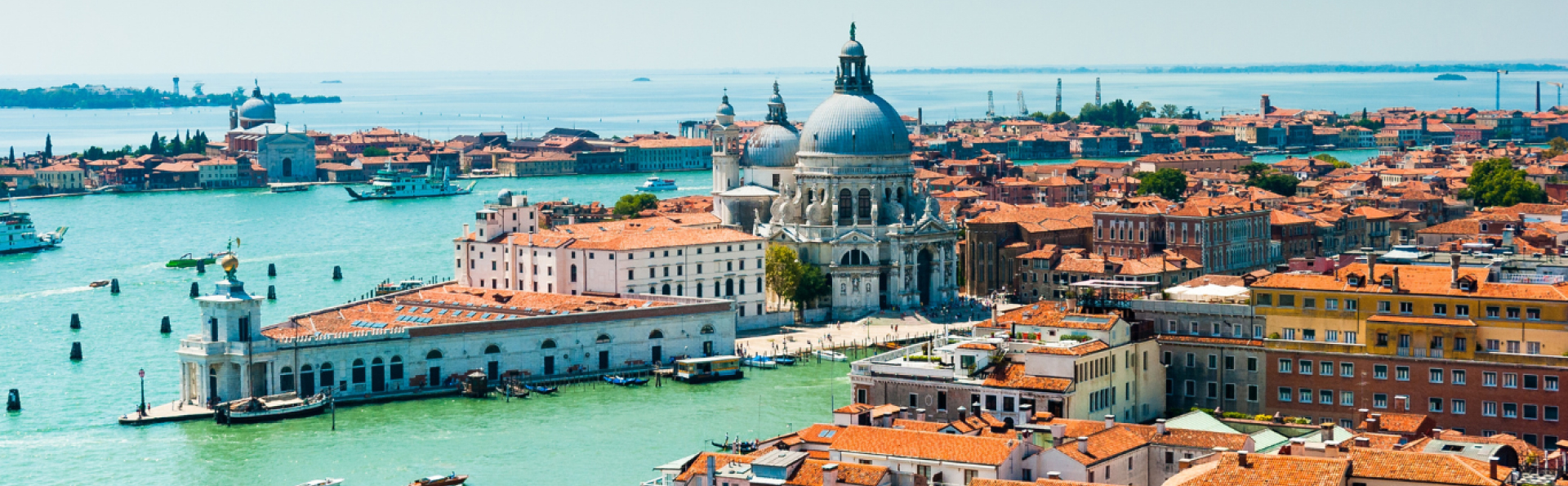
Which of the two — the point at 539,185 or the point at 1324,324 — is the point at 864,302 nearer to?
the point at 1324,324

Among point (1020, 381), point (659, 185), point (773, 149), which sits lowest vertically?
point (659, 185)

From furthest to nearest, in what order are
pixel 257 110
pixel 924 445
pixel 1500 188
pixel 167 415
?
pixel 257 110, pixel 1500 188, pixel 167 415, pixel 924 445

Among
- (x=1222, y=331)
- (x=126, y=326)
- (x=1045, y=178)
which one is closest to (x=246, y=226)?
(x=1045, y=178)

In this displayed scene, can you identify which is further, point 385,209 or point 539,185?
point 539,185

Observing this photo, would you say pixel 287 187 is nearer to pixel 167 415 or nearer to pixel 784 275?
pixel 784 275

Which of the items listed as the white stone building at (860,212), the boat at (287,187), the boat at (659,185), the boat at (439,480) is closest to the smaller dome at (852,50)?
the white stone building at (860,212)

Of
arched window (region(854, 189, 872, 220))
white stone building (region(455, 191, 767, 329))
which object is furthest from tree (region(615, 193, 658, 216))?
white stone building (region(455, 191, 767, 329))

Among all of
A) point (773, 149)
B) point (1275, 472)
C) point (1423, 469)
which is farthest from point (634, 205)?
point (1423, 469)
